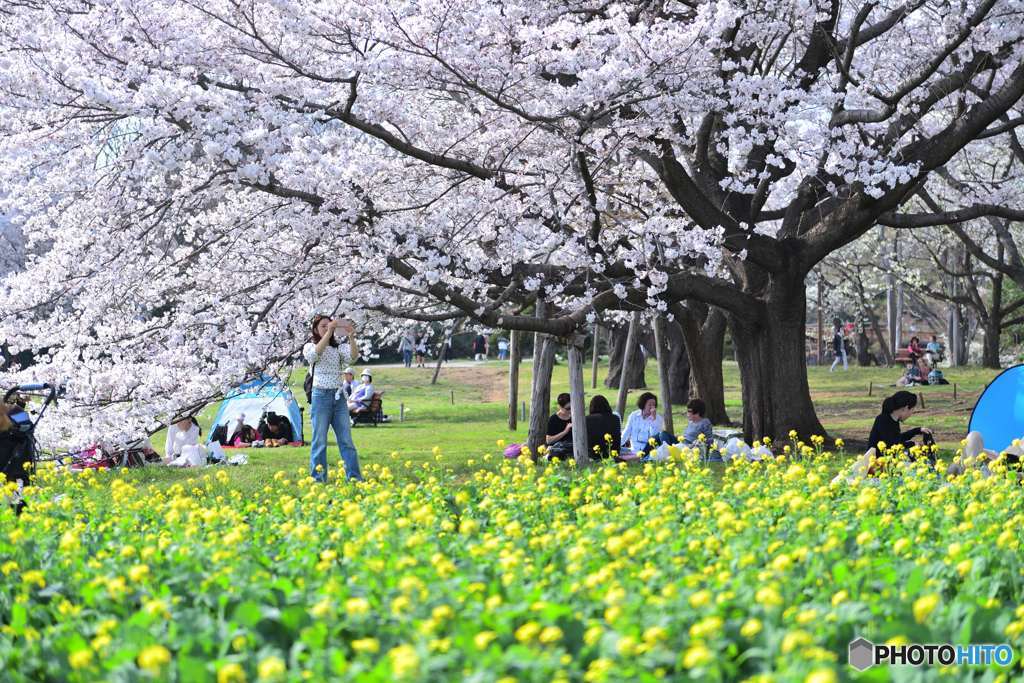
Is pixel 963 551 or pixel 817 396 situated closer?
pixel 963 551

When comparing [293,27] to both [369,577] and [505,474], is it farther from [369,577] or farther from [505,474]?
[369,577]

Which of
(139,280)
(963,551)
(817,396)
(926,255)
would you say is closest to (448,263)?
(139,280)

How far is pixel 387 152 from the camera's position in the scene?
13.0 meters

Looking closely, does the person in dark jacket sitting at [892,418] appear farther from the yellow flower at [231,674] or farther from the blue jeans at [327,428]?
the yellow flower at [231,674]

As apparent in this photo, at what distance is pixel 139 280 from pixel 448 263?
109 inches

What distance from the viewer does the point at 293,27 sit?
1014 centimetres

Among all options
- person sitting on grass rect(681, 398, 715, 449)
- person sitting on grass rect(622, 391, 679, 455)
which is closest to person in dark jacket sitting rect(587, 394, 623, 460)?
person sitting on grass rect(622, 391, 679, 455)

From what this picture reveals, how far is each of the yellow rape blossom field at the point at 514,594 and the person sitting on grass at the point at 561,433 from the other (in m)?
6.13

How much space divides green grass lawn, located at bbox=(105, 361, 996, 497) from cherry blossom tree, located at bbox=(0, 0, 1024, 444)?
1644mm

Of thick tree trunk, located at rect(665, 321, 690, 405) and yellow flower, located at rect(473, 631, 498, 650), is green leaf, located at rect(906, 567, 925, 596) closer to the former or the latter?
yellow flower, located at rect(473, 631, 498, 650)

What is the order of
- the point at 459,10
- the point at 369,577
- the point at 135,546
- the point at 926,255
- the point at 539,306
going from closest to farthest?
the point at 369,577, the point at 135,546, the point at 459,10, the point at 539,306, the point at 926,255

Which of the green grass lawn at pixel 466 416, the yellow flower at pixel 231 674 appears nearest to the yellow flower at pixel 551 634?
the yellow flower at pixel 231 674

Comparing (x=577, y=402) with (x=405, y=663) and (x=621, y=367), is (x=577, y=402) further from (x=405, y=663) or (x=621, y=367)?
(x=621, y=367)

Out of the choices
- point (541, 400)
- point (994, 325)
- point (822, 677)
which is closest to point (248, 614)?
point (822, 677)
